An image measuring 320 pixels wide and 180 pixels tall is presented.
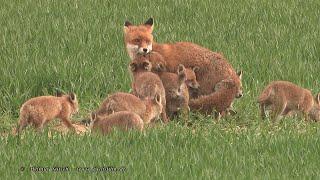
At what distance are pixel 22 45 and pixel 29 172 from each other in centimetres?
615

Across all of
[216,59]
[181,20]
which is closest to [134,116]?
[216,59]

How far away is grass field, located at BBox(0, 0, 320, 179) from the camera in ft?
27.2

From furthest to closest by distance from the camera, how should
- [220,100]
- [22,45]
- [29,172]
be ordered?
[22,45]
[220,100]
[29,172]

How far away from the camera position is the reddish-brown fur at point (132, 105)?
9.91m

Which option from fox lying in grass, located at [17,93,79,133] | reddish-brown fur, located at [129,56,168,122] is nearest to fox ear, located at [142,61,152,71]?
reddish-brown fur, located at [129,56,168,122]

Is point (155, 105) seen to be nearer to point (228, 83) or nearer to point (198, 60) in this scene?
point (228, 83)

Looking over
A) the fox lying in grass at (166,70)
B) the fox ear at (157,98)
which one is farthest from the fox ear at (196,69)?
the fox ear at (157,98)

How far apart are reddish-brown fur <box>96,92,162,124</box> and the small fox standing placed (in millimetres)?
1456

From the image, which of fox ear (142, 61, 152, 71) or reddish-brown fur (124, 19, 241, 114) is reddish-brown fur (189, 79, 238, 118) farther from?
fox ear (142, 61, 152, 71)

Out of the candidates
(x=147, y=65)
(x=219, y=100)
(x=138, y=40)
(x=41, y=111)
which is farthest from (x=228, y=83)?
(x=41, y=111)

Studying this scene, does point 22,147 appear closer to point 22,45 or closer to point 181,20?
point 22,45

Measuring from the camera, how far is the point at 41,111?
380 inches

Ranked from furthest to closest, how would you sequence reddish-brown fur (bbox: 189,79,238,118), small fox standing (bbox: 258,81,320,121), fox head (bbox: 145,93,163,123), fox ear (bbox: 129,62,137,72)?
fox ear (bbox: 129,62,137,72) < reddish-brown fur (bbox: 189,79,238,118) < small fox standing (bbox: 258,81,320,121) < fox head (bbox: 145,93,163,123)

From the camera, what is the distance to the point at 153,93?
408 inches
